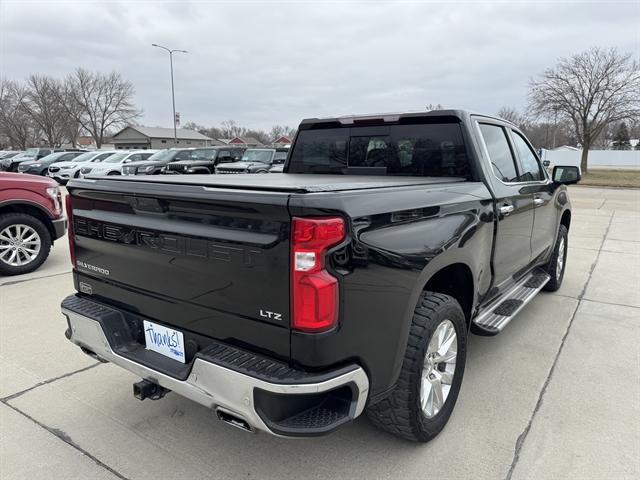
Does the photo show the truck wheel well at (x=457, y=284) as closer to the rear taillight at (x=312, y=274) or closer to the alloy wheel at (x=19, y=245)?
the rear taillight at (x=312, y=274)

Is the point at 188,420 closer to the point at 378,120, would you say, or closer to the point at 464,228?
the point at 464,228

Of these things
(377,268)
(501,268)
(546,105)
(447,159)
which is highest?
(546,105)

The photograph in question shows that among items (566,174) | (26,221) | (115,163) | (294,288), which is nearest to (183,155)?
(115,163)

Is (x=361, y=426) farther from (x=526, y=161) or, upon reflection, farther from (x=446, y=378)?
(x=526, y=161)

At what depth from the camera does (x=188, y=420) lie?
2.95m

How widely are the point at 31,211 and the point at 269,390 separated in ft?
19.7

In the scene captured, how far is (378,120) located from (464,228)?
1351mm

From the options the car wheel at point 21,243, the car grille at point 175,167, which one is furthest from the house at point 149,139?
the car wheel at point 21,243

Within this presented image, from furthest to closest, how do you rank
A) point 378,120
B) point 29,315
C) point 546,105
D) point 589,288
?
point 546,105
point 589,288
point 29,315
point 378,120

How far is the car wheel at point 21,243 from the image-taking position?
6.12m

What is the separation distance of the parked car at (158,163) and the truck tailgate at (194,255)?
17063 mm

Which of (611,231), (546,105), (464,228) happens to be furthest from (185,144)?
(464,228)

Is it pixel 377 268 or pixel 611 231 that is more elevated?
pixel 377 268

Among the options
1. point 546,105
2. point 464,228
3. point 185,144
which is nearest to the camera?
point 464,228
